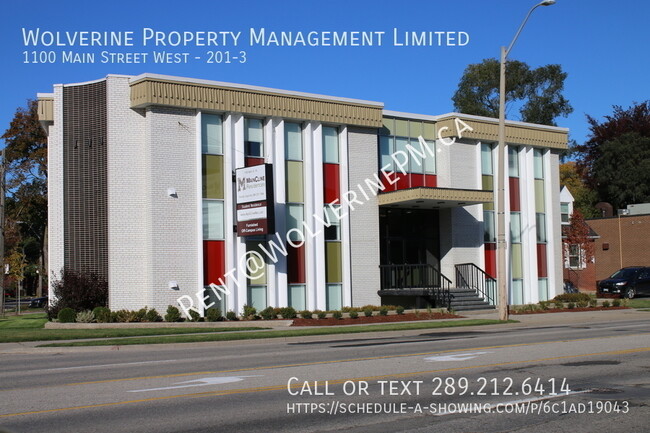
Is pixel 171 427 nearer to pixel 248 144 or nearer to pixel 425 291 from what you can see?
pixel 248 144

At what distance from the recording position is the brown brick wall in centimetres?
5494

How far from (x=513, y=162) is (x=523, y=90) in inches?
1259

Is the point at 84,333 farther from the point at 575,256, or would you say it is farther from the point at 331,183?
the point at 575,256

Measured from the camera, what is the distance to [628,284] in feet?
145

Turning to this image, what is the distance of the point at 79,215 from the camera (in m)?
29.2

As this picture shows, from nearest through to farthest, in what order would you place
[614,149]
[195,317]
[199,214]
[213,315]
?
1. [195,317]
2. [213,315]
3. [199,214]
4. [614,149]

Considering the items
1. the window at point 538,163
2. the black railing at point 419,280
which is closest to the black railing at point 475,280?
the black railing at point 419,280

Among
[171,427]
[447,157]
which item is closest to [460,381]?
[171,427]

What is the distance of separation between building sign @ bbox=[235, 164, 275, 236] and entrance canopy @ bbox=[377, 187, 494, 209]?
21.0 ft

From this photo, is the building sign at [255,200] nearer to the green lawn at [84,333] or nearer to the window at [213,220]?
the window at [213,220]

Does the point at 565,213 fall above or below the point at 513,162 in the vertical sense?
below

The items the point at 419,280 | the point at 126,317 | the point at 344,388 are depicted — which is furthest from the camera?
the point at 419,280

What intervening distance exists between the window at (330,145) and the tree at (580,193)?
47362 mm

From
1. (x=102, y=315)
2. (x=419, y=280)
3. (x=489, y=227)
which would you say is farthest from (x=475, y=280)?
(x=102, y=315)
